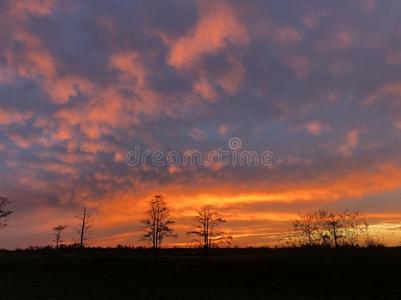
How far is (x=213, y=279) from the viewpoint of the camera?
38.4 m

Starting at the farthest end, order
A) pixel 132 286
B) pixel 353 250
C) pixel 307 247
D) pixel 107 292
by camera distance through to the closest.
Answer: pixel 307 247 → pixel 353 250 → pixel 132 286 → pixel 107 292

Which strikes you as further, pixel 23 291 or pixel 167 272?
pixel 167 272

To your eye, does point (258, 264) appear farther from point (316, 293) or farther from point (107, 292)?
point (107, 292)

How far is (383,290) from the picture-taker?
31391 millimetres

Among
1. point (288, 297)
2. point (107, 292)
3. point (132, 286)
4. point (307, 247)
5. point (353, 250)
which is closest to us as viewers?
point (288, 297)

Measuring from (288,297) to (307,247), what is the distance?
90.4 ft

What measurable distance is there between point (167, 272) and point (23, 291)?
42.8ft

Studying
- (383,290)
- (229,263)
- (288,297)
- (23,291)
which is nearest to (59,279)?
(23,291)

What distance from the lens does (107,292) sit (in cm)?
3325

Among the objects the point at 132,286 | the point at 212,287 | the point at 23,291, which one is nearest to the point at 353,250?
the point at 212,287

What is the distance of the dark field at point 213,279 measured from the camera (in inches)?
1243

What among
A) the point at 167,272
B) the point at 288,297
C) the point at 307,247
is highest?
the point at 307,247

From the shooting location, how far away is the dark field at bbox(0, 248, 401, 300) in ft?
104

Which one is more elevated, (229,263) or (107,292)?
(229,263)
